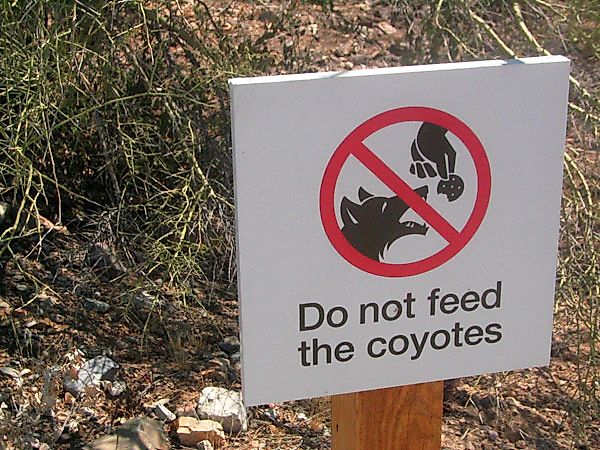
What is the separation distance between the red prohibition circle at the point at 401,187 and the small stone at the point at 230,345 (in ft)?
4.95

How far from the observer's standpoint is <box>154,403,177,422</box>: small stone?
2.77m

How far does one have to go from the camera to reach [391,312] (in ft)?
5.49

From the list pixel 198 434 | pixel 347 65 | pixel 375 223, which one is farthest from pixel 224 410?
pixel 347 65

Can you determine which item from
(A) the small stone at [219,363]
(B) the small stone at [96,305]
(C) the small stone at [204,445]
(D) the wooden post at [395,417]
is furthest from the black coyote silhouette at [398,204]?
(B) the small stone at [96,305]

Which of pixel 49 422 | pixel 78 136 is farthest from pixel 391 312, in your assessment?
pixel 78 136

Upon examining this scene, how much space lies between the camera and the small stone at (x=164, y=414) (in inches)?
109

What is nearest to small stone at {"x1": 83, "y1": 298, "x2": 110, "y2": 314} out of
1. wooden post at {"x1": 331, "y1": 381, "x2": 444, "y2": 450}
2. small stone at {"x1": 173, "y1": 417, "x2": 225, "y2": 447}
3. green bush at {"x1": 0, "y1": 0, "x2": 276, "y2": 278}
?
green bush at {"x1": 0, "y1": 0, "x2": 276, "y2": 278}

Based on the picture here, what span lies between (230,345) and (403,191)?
5.22 feet

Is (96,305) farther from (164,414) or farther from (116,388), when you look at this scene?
(164,414)

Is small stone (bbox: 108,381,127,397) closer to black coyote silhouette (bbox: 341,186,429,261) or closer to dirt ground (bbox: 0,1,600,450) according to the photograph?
dirt ground (bbox: 0,1,600,450)

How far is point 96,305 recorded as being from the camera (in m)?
3.18

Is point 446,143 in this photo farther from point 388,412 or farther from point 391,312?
point 388,412

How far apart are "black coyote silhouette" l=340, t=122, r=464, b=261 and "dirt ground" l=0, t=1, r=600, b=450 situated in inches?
38.2

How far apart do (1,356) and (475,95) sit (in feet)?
6.15
